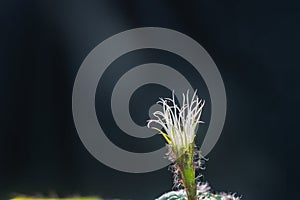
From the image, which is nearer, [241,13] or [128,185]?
[241,13]

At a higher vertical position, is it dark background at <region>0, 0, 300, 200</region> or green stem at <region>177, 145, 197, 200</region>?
dark background at <region>0, 0, 300, 200</region>

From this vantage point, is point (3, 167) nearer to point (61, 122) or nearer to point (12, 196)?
point (12, 196)

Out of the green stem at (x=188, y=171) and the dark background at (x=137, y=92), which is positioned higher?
the dark background at (x=137, y=92)

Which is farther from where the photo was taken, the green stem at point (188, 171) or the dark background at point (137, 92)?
the dark background at point (137, 92)

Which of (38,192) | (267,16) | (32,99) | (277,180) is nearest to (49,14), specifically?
(32,99)

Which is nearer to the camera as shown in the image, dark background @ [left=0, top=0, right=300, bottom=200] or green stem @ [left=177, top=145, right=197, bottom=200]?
green stem @ [left=177, top=145, right=197, bottom=200]
